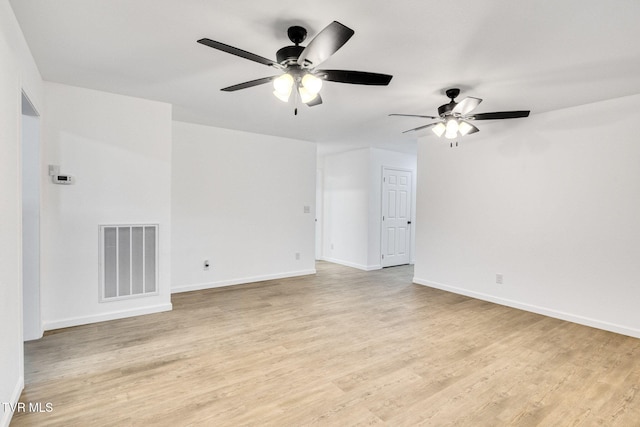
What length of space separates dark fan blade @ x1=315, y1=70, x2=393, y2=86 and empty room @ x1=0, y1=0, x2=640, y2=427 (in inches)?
1.0

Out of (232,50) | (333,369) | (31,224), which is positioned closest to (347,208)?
(333,369)

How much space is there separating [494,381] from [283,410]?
5.10 ft

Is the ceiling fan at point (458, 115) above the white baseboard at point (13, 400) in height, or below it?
above

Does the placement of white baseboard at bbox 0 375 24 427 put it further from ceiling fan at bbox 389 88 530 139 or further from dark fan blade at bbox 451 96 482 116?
dark fan blade at bbox 451 96 482 116

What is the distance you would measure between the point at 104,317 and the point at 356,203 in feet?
14.7

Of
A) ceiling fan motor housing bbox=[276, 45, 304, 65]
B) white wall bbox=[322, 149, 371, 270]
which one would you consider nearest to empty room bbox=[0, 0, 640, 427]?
ceiling fan motor housing bbox=[276, 45, 304, 65]

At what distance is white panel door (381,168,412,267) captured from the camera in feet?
21.6

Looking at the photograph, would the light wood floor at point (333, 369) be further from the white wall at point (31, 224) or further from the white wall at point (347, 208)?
the white wall at point (347, 208)

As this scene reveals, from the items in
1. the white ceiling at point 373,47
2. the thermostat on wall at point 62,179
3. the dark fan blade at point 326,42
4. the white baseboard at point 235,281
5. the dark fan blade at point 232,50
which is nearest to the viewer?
the dark fan blade at point 326,42

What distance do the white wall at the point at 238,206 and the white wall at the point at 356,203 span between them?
1.02 m

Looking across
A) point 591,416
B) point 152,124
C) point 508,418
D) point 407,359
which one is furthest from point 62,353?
point 591,416

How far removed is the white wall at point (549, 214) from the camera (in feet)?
10.9

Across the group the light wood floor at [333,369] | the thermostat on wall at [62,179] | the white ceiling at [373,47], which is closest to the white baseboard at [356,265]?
the light wood floor at [333,369]

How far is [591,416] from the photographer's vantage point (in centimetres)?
203
